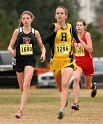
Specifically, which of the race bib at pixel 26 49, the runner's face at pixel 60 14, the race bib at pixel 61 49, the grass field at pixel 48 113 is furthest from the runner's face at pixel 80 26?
the race bib at pixel 26 49

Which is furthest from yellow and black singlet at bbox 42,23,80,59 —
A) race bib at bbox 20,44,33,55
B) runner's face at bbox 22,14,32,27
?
runner's face at bbox 22,14,32,27

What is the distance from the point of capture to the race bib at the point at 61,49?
13.7 metres

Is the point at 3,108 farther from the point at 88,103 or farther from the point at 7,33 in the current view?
the point at 7,33

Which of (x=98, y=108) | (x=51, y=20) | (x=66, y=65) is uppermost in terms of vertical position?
(x=66, y=65)

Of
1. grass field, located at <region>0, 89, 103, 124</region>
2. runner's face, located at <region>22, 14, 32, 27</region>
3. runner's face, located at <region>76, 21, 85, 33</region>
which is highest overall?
runner's face, located at <region>22, 14, 32, 27</region>

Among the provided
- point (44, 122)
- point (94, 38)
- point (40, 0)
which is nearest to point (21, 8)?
point (40, 0)

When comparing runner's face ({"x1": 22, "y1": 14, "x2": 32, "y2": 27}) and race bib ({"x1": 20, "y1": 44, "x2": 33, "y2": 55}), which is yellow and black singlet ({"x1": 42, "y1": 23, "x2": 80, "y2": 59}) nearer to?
race bib ({"x1": 20, "y1": 44, "x2": 33, "y2": 55})

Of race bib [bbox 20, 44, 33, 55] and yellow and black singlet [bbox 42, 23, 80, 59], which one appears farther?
yellow and black singlet [bbox 42, 23, 80, 59]

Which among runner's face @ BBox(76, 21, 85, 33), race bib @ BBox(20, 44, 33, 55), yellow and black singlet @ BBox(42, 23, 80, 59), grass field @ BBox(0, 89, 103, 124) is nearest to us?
grass field @ BBox(0, 89, 103, 124)

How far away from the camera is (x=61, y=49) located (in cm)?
1372

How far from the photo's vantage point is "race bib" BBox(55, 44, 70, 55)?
45.0ft

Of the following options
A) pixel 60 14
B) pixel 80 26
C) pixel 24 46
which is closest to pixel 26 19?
pixel 24 46

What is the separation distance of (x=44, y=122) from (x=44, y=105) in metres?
4.61

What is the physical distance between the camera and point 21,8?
7056 centimetres
